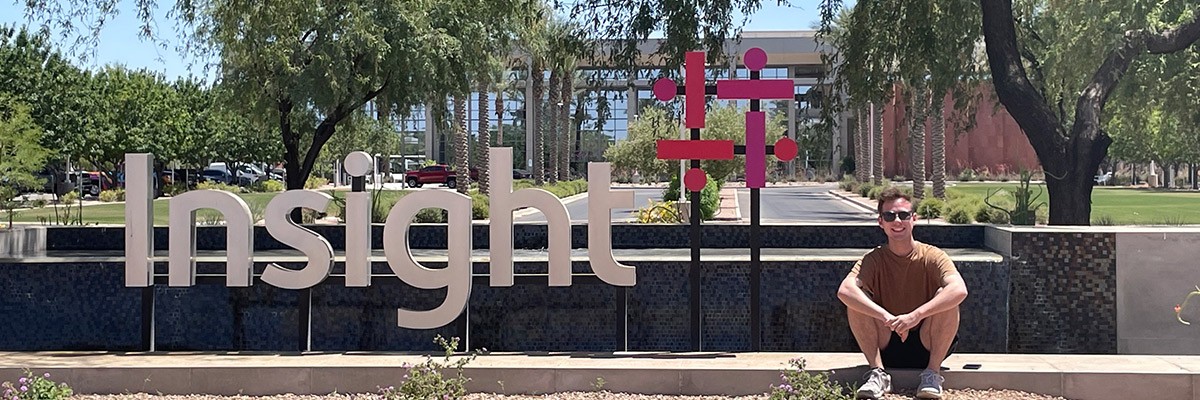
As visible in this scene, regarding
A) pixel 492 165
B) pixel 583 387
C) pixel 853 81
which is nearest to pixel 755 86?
pixel 492 165

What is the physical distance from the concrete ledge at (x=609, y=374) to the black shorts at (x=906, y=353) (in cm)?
9

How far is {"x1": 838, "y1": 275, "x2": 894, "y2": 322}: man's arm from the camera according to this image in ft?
23.6

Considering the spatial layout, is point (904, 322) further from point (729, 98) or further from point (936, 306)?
point (729, 98)

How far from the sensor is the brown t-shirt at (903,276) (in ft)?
24.3

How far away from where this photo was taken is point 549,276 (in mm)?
9383

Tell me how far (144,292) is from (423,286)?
233 cm

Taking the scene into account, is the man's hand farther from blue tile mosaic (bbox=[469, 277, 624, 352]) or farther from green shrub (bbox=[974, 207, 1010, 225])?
green shrub (bbox=[974, 207, 1010, 225])

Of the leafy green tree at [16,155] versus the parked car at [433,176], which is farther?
the parked car at [433,176]

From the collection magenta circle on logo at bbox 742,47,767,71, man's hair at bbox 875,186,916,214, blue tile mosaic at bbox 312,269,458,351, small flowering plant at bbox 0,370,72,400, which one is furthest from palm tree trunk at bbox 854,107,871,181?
small flowering plant at bbox 0,370,72,400

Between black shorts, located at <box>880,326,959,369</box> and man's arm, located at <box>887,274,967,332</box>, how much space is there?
0.44m

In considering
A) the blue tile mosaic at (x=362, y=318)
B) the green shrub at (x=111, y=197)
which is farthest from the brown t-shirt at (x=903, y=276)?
the green shrub at (x=111, y=197)

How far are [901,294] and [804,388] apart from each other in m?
0.97

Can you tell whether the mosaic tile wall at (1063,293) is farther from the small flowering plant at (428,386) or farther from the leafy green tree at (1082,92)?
the small flowering plant at (428,386)

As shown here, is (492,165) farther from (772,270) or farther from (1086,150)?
(1086,150)
